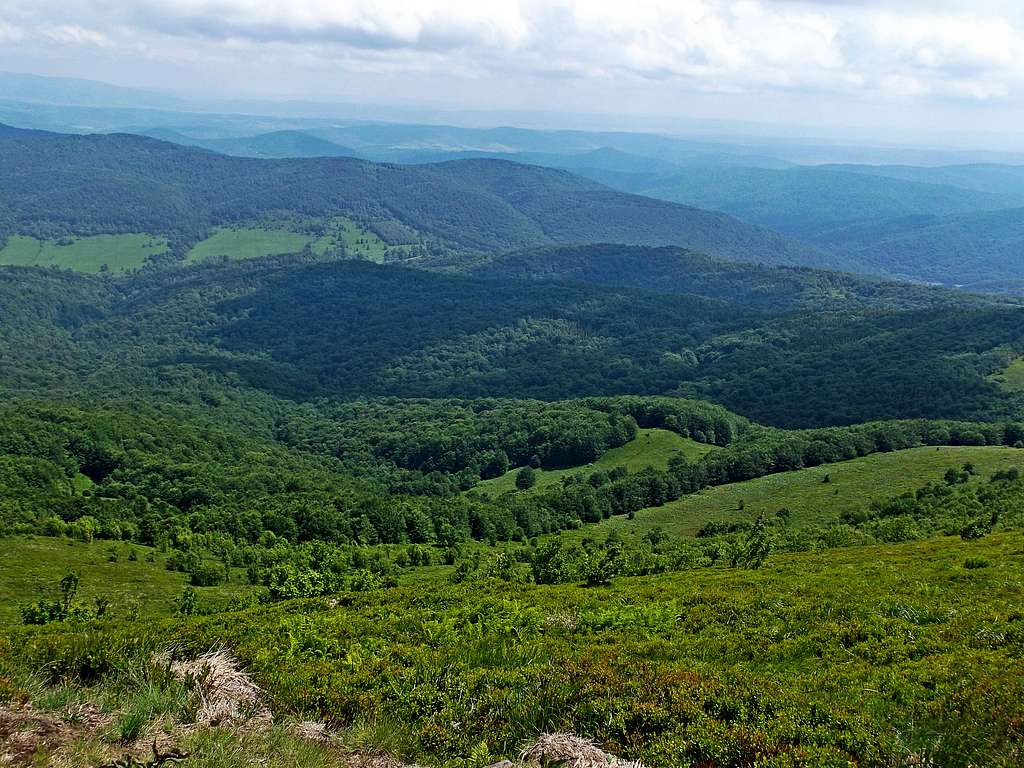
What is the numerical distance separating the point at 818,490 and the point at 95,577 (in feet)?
280

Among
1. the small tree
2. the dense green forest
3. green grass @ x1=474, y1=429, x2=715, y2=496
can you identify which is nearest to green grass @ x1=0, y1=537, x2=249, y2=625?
the dense green forest

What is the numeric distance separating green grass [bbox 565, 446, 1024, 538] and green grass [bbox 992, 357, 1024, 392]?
83.7m

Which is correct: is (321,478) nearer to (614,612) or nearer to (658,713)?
(614,612)

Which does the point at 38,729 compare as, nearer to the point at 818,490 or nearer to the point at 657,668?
the point at 657,668

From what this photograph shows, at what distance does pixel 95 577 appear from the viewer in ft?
170

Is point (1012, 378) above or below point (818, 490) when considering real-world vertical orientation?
above

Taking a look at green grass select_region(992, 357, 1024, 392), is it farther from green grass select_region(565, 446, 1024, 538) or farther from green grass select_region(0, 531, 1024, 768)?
green grass select_region(0, 531, 1024, 768)

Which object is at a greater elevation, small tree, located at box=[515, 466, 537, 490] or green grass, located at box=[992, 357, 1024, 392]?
green grass, located at box=[992, 357, 1024, 392]

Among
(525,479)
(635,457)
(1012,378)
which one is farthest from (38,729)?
(1012,378)

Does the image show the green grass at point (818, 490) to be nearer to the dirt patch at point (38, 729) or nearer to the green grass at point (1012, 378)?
the dirt patch at point (38, 729)

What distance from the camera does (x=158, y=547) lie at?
215 ft

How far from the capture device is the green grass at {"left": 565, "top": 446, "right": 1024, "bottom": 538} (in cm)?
8712

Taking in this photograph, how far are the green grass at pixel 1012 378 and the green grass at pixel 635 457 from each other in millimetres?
87002

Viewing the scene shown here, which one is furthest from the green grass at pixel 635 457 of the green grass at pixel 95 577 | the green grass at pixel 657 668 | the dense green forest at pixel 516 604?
the green grass at pixel 657 668
